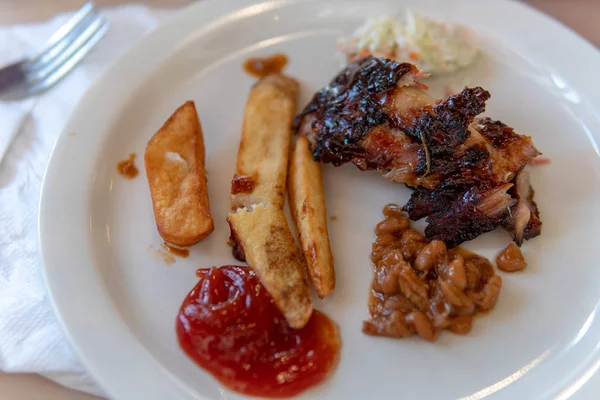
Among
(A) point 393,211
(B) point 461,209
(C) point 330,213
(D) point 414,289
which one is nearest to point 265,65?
(C) point 330,213

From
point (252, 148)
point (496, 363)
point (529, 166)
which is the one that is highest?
point (529, 166)

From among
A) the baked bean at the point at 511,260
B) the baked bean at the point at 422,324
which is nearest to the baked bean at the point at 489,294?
the baked bean at the point at 511,260

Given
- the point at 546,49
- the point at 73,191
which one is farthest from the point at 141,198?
the point at 546,49

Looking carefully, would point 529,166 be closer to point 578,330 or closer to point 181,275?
point 578,330

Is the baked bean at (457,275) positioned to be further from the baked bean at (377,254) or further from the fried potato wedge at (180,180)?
the fried potato wedge at (180,180)

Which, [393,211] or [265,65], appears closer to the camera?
[393,211]

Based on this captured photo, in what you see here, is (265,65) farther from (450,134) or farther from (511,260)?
(511,260)
